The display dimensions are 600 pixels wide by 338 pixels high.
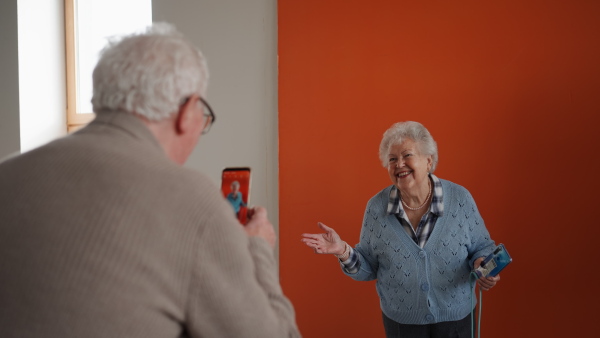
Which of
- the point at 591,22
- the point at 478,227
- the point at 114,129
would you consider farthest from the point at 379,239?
the point at 114,129

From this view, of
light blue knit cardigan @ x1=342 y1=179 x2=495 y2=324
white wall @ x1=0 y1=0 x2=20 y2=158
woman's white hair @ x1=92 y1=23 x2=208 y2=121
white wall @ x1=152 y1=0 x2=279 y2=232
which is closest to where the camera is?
woman's white hair @ x1=92 y1=23 x2=208 y2=121

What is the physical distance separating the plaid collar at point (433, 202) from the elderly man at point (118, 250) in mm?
1452

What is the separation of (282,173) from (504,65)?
47.9 inches

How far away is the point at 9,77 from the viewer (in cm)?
396

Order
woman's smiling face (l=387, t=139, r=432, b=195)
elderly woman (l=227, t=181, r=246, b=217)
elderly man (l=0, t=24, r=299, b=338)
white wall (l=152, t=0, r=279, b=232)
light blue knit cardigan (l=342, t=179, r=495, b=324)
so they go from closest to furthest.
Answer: elderly man (l=0, t=24, r=299, b=338) < elderly woman (l=227, t=181, r=246, b=217) < light blue knit cardigan (l=342, t=179, r=495, b=324) < woman's smiling face (l=387, t=139, r=432, b=195) < white wall (l=152, t=0, r=279, b=232)

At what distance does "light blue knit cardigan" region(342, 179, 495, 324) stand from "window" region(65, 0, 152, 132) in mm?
2647

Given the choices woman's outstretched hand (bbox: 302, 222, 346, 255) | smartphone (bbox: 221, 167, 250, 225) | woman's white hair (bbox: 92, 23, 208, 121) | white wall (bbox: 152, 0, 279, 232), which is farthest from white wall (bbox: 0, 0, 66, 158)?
woman's white hair (bbox: 92, 23, 208, 121)

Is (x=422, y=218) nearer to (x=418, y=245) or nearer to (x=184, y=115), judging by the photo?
(x=418, y=245)

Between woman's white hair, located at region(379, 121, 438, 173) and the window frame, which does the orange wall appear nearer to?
woman's white hair, located at region(379, 121, 438, 173)

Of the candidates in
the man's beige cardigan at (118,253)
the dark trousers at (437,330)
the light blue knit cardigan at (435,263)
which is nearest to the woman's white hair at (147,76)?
the man's beige cardigan at (118,253)

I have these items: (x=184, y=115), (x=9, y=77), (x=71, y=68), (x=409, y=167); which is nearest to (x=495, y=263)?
(x=409, y=167)

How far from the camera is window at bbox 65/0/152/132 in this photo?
405cm

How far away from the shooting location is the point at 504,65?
2.56m

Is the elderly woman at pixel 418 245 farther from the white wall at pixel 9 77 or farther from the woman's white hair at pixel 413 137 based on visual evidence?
the white wall at pixel 9 77
